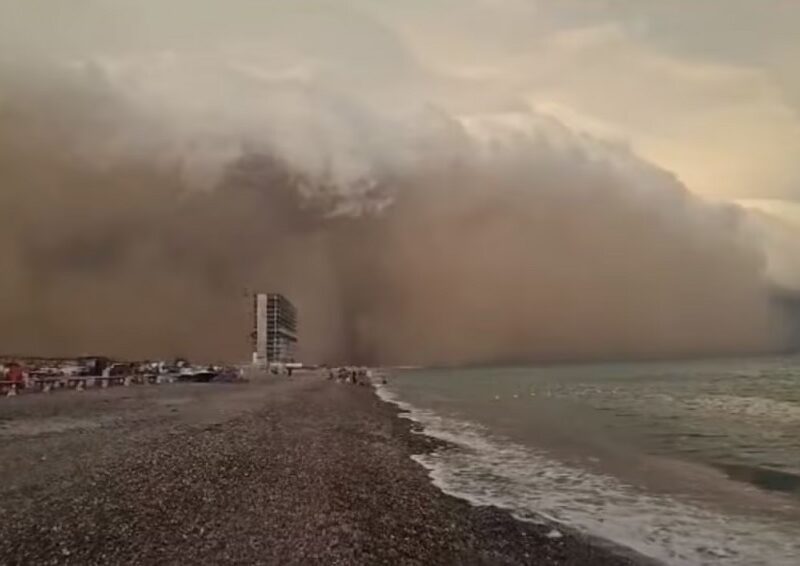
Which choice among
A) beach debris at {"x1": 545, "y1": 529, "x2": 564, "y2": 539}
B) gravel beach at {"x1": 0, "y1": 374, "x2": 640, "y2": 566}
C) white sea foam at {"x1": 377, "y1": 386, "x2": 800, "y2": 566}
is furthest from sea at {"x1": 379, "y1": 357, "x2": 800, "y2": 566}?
gravel beach at {"x1": 0, "y1": 374, "x2": 640, "y2": 566}

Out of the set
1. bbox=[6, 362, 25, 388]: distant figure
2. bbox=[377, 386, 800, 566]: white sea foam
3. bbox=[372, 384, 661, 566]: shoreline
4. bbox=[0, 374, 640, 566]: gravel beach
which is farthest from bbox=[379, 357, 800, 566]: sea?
bbox=[6, 362, 25, 388]: distant figure

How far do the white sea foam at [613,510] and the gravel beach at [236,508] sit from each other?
4.32 feet

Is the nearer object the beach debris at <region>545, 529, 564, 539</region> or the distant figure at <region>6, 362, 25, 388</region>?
the beach debris at <region>545, 529, 564, 539</region>

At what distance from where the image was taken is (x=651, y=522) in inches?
775

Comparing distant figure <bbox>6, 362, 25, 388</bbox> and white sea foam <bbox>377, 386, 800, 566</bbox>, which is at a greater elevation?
distant figure <bbox>6, 362, 25, 388</bbox>

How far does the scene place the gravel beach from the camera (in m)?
14.0

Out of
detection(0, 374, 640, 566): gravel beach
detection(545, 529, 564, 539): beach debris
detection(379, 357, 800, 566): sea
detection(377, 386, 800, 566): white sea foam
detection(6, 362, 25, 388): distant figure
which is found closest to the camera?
detection(0, 374, 640, 566): gravel beach

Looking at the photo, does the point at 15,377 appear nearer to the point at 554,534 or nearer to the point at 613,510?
the point at 613,510

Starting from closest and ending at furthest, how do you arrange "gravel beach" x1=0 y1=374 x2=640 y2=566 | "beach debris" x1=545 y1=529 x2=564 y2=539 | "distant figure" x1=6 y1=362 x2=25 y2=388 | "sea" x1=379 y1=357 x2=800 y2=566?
"gravel beach" x1=0 y1=374 x2=640 y2=566 → "beach debris" x1=545 y1=529 x2=564 y2=539 → "sea" x1=379 y1=357 x2=800 y2=566 → "distant figure" x1=6 y1=362 x2=25 y2=388

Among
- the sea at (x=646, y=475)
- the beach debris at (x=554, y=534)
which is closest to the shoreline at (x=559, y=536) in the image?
the beach debris at (x=554, y=534)

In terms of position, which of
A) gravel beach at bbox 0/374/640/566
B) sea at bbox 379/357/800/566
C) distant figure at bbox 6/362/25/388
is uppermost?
distant figure at bbox 6/362/25/388

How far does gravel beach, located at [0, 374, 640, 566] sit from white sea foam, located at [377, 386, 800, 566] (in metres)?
1.32

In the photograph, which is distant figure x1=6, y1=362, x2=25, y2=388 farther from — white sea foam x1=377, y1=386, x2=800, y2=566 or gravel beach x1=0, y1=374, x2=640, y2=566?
white sea foam x1=377, y1=386, x2=800, y2=566

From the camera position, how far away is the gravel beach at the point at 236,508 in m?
14.0
